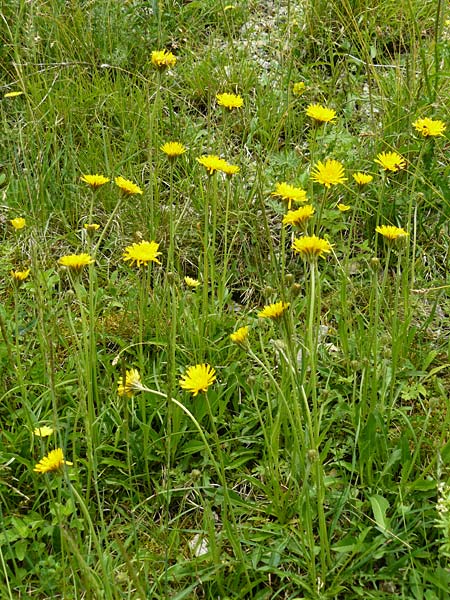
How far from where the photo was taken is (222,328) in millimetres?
1964

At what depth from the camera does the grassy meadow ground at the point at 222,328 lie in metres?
1.39

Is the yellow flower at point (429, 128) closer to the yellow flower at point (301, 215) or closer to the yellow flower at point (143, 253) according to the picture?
the yellow flower at point (301, 215)

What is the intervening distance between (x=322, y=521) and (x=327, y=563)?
0.14 meters

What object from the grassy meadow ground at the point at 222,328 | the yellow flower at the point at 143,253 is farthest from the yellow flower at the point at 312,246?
the yellow flower at the point at 143,253

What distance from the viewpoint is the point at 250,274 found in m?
2.26

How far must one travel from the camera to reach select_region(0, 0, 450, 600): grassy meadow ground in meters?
1.39

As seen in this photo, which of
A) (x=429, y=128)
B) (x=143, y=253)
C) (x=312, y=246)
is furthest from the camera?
(x=429, y=128)

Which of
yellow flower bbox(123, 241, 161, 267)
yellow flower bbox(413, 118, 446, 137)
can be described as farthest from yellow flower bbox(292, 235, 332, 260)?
yellow flower bbox(413, 118, 446, 137)

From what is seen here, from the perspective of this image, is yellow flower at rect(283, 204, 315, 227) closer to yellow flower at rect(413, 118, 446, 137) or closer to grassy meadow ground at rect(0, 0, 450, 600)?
grassy meadow ground at rect(0, 0, 450, 600)

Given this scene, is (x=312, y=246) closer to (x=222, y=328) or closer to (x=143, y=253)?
(x=143, y=253)

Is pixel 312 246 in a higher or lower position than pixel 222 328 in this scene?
higher

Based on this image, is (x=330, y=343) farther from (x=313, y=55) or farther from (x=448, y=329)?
(x=313, y=55)

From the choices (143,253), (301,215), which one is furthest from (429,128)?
(143,253)

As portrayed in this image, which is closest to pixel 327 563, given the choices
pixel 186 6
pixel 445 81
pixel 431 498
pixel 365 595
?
pixel 365 595
